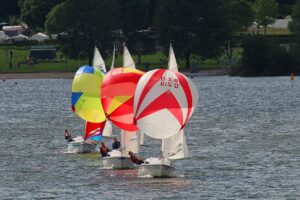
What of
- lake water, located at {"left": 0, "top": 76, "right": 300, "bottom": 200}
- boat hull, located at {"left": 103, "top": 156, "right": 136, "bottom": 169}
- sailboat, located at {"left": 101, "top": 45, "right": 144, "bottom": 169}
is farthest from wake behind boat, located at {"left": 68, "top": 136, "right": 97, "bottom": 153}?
boat hull, located at {"left": 103, "top": 156, "right": 136, "bottom": 169}

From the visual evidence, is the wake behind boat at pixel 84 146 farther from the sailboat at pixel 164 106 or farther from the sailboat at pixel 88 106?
the sailboat at pixel 164 106

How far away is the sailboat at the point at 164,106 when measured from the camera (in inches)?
3396

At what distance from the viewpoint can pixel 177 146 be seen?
8719 centimetres

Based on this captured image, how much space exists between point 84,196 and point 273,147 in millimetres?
29930

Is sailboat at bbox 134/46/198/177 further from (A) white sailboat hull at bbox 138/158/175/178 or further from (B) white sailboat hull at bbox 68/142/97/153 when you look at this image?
(B) white sailboat hull at bbox 68/142/97/153

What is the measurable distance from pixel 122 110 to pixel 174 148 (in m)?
6.46

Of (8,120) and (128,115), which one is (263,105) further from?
(128,115)

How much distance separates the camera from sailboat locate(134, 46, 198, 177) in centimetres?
8625

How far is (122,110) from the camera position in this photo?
92.1m

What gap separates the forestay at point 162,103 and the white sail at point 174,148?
3.18ft

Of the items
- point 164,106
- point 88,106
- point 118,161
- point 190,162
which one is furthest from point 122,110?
point 88,106

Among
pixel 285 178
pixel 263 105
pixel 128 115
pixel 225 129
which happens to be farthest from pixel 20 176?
pixel 263 105

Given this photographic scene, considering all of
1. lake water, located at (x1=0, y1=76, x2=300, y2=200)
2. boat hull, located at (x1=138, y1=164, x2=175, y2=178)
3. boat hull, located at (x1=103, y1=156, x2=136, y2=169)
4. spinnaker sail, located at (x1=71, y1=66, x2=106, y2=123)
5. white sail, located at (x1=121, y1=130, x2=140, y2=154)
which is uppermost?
spinnaker sail, located at (x1=71, y1=66, x2=106, y2=123)

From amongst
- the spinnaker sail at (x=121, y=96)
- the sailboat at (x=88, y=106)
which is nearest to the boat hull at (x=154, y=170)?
the spinnaker sail at (x=121, y=96)
